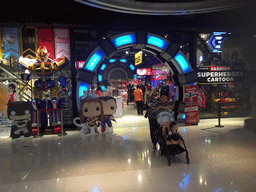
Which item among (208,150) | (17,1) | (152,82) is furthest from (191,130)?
(152,82)

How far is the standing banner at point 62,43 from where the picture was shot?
262 inches

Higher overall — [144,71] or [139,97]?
[144,71]

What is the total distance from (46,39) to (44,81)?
1565 mm

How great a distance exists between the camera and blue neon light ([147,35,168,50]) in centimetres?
664

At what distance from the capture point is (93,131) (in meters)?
6.01

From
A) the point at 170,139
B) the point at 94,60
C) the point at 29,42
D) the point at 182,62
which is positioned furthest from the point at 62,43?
the point at 170,139

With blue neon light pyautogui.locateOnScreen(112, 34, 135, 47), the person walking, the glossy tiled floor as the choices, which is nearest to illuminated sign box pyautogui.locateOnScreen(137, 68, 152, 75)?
the person walking

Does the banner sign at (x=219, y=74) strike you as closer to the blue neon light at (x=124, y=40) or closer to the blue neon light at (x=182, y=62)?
the blue neon light at (x=182, y=62)

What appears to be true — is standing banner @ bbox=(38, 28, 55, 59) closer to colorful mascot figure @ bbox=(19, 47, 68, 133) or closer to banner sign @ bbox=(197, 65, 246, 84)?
colorful mascot figure @ bbox=(19, 47, 68, 133)

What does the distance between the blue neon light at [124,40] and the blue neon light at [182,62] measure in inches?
66.7

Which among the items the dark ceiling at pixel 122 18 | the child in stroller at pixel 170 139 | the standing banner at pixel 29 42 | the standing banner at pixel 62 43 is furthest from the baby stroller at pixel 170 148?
the standing banner at pixel 29 42

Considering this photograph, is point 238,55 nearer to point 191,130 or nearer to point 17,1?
point 191,130

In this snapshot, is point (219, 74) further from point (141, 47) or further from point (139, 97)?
point (139, 97)

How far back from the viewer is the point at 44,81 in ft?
20.1
